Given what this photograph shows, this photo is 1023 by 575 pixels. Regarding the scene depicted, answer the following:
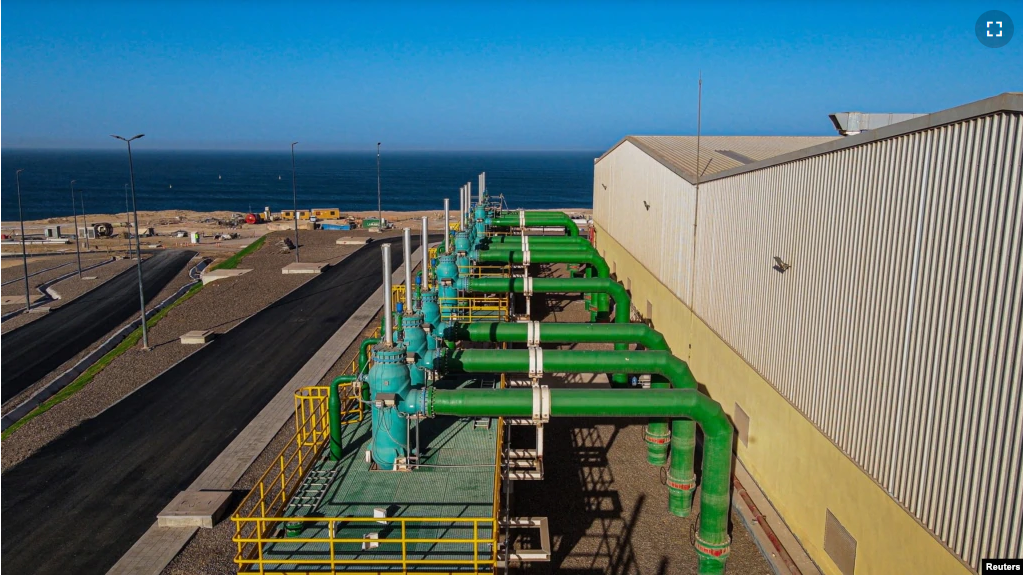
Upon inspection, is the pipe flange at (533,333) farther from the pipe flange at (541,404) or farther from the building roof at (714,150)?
the building roof at (714,150)

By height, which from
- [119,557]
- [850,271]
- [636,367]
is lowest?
[119,557]

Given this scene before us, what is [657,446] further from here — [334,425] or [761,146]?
[761,146]

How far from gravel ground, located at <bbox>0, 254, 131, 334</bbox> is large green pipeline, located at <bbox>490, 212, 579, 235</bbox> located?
2927 cm

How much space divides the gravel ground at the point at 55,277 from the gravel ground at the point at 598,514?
2849 centimetres

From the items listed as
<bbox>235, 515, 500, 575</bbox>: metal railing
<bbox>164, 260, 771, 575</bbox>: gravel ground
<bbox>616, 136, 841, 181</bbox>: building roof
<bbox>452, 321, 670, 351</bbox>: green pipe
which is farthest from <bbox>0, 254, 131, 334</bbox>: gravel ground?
<bbox>616, 136, 841, 181</bbox>: building roof

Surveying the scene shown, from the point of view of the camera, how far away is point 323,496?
1447cm

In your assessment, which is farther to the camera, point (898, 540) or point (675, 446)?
point (675, 446)

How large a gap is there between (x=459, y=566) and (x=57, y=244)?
84.3 meters

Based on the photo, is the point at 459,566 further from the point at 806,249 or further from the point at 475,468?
the point at 806,249

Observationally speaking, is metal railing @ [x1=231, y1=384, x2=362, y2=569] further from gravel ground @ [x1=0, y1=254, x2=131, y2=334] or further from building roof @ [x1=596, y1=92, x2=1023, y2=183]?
gravel ground @ [x1=0, y1=254, x2=131, y2=334]

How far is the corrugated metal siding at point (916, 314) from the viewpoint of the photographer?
9.48 m

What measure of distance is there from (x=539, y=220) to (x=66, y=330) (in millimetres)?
29849

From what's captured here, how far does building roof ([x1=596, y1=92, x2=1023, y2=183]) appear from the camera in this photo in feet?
33.1

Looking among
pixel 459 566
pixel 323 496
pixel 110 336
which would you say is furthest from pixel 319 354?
pixel 459 566
